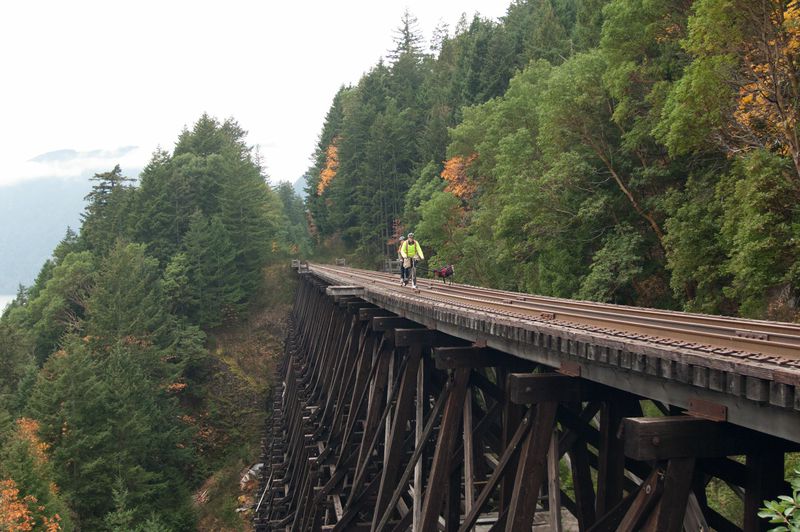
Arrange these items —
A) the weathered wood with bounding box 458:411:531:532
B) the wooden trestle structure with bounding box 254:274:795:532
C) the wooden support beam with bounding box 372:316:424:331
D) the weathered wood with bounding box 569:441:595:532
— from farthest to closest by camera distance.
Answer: the wooden support beam with bounding box 372:316:424:331 → the weathered wood with bounding box 569:441:595:532 → the weathered wood with bounding box 458:411:531:532 → the wooden trestle structure with bounding box 254:274:795:532

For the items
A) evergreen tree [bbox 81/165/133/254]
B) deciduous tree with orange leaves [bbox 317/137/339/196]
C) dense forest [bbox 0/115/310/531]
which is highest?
deciduous tree with orange leaves [bbox 317/137/339/196]

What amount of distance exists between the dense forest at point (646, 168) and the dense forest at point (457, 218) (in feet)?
0.26

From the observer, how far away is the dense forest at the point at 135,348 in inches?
1209

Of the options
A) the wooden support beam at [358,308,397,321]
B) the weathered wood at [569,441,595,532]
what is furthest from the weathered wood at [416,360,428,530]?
the wooden support beam at [358,308,397,321]

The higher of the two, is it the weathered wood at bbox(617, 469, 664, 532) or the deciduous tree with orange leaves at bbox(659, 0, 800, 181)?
the deciduous tree with orange leaves at bbox(659, 0, 800, 181)

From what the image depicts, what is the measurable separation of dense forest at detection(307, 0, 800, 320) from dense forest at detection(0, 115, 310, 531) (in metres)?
20.3

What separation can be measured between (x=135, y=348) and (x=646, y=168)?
34744 millimetres

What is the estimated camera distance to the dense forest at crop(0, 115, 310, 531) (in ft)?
101

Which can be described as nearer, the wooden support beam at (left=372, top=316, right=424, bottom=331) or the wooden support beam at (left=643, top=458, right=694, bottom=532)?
the wooden support beam at (left=643, top=458, right=694, bottom=532)

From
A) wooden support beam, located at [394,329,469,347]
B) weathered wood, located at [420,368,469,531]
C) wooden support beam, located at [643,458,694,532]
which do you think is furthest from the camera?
wooden support beam, located at [394,329,469,347]

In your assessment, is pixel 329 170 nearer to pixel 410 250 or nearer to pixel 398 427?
pixel 410 250

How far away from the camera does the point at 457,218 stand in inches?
1464

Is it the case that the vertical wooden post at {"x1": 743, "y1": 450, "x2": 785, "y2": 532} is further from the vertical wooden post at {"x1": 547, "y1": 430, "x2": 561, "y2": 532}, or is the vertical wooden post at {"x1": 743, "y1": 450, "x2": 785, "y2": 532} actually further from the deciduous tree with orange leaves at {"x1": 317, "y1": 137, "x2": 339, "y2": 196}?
the deciduous tree with orange leaves at {"x1": 317, "y1": 137, "x2": 339, "y2": 196}

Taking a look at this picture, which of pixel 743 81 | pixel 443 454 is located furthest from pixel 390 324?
pixel 743 81
